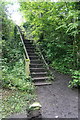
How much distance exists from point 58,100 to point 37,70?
191 centimetres

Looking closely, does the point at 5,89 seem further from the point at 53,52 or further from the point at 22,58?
the point at 53,52

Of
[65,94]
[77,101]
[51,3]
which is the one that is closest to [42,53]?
[51,3]

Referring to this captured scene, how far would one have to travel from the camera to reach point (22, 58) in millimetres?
5113

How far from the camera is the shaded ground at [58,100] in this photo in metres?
2.13

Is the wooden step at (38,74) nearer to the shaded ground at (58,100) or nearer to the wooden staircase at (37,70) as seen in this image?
the wooden staircase at (37,70)

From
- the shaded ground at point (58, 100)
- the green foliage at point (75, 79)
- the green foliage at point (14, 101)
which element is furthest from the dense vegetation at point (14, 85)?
the green foliage at point (75, 79)

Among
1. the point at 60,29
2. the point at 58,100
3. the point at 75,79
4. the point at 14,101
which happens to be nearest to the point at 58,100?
the point at 58,100

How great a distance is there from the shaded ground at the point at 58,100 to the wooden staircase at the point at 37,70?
0.35 metres

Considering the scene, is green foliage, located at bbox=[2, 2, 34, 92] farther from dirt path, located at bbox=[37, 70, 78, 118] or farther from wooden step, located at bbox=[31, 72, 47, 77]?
dirt path, located at bbox=[37, 70, 78, 118]

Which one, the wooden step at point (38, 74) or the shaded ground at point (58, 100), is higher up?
the wooden step at point (38, 74)

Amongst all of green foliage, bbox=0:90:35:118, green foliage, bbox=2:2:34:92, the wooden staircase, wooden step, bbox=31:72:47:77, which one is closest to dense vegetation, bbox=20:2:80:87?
the wooden staircase

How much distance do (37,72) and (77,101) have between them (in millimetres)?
2056

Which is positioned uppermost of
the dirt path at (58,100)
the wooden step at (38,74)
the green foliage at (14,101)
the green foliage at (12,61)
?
the green foliage at (12,61)

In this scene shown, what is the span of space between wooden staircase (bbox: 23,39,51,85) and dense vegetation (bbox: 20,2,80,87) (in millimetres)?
580
